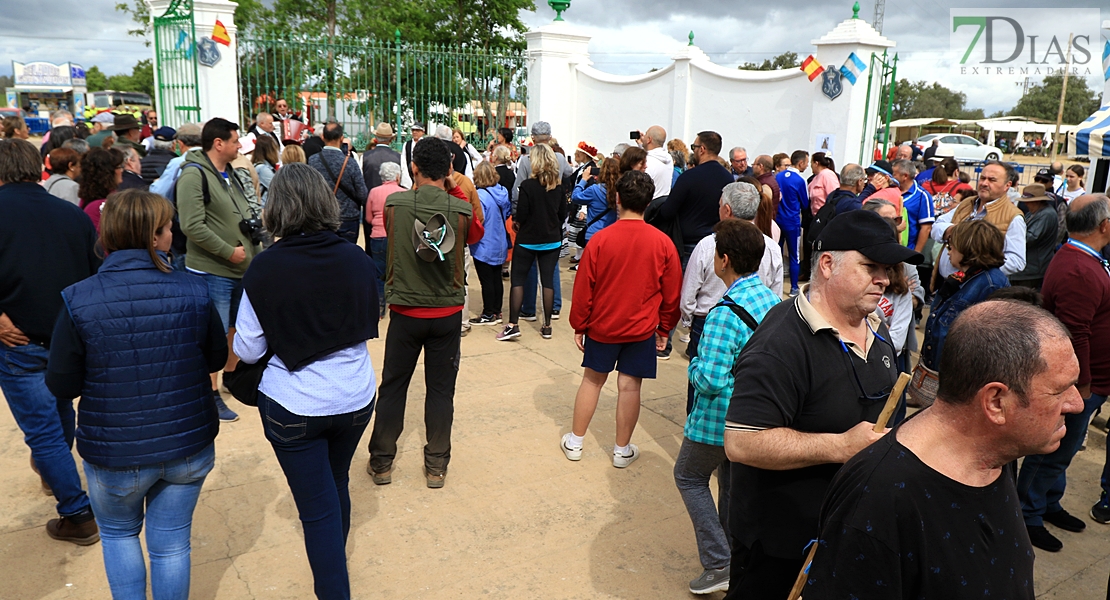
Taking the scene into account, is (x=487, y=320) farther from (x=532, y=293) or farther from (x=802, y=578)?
(x=802, y=578)

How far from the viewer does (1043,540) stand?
399 cm

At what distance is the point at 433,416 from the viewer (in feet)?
14.3

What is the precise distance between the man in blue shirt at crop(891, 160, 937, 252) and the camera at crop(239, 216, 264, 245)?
635cm

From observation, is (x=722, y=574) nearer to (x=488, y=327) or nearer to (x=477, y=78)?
(x=488, y=327)

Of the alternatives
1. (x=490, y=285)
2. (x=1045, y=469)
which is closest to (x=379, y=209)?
(x=490, y=285)

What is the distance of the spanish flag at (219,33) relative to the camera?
11.4 m

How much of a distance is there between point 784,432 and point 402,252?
2.60 m

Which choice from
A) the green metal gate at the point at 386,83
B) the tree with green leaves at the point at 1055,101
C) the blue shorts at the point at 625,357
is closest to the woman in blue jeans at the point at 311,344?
the blue shorts at the point at 625,357

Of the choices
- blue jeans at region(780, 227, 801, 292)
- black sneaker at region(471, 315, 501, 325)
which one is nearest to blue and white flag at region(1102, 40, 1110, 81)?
blue jeans at region(780, 227, 801, 292)

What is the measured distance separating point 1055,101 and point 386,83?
7203 centimetres

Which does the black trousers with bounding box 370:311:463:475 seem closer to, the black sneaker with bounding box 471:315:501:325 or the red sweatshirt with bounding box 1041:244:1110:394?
the red sweatshirt with bounding box 1041:244:1110:394

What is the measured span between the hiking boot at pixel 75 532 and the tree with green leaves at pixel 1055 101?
232 ft

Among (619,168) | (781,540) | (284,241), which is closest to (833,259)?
(781,540)

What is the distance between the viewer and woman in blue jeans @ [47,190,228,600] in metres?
2.52
